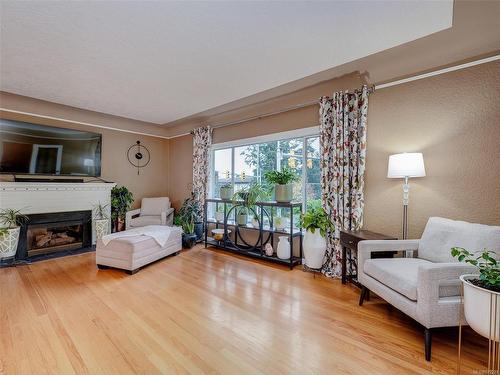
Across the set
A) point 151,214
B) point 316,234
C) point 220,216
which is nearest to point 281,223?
point 316,234

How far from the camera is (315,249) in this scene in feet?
10.1

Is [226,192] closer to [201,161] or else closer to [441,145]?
[201,161]

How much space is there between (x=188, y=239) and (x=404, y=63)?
399 centimetres

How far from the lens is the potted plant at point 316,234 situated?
9.99 feet

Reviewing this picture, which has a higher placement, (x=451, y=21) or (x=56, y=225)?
(x=451, y=21)

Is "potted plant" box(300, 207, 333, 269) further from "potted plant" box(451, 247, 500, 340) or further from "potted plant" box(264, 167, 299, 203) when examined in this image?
"potted plant" box(451, 247, 500, 340)

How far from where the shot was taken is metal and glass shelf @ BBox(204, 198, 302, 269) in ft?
11.3

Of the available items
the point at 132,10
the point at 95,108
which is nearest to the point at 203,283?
the point at 132,10

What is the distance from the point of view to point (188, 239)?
4.36 meters

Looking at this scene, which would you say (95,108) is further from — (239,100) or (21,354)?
(21,354)

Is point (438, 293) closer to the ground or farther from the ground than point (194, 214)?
closer to the ground

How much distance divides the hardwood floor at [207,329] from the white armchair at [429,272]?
0.28 metres

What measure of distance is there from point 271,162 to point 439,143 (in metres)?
2.22

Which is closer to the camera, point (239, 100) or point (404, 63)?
point (404, 63)
